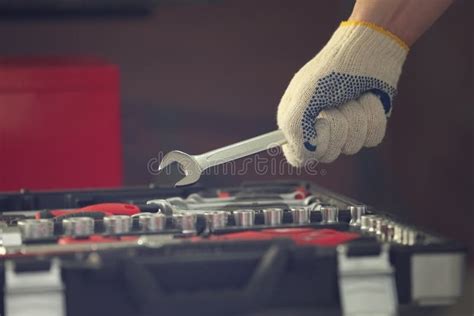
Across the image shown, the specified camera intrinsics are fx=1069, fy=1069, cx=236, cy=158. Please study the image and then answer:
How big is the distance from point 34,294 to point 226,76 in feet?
4.98

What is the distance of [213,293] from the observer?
2.78 ft

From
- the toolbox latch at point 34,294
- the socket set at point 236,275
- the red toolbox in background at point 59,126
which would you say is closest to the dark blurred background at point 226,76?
the red toolbox in background at point 59,126

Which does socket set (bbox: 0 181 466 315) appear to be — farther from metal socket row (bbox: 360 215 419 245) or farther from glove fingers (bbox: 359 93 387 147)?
glove fingers (bbox: 359 93 387 147)

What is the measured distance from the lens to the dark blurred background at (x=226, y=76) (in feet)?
7.43

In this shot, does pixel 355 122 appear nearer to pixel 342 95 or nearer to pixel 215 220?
pixel 342 95

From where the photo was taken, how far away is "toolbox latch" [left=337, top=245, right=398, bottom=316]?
86 centimetres

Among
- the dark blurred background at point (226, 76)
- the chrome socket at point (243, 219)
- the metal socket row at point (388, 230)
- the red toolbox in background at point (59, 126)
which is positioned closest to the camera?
the metal socket row at point (388, 230)

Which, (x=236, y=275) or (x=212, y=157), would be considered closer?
(x=236, y=275)

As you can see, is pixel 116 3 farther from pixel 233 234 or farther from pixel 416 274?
pixel 416 274

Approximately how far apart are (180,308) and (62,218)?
0.85 ft

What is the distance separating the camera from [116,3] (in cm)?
216

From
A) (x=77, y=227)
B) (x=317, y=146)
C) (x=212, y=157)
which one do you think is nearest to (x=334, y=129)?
(x=317, y=146)

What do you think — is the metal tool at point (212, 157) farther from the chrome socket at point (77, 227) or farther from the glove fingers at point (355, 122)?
the chrome socket at point (77, 227)

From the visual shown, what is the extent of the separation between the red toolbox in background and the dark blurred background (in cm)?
60
